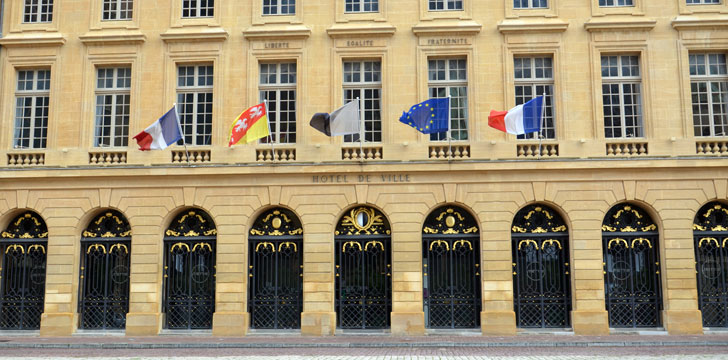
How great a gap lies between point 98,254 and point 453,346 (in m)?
11.8

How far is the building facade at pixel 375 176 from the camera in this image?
75.3 feet

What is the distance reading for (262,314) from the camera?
77.2ft

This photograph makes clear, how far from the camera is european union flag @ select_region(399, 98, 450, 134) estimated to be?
72.6 ft

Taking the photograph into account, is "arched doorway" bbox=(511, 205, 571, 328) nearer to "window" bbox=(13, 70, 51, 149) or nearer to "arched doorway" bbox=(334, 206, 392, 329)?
"arched doorway" bbox=(334, 206, 392, 329)

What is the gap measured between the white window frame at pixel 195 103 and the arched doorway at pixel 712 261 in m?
15.5

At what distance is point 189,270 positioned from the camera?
78.4 ft

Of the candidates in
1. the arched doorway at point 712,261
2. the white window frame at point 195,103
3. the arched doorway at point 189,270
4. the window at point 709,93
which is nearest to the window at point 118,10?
the white window frame at point 195,103

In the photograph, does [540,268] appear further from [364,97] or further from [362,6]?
[362,6]

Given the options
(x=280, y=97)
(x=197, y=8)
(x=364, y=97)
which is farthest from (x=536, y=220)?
(x=197, y=8)

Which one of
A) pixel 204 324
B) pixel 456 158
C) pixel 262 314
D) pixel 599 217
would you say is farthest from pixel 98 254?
pixel 599 217

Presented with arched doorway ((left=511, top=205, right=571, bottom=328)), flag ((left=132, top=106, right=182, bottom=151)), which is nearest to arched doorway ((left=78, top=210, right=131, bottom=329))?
flag ((left=132, top=106, right=182, bottom=151))

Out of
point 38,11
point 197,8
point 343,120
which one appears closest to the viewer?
point 343,120

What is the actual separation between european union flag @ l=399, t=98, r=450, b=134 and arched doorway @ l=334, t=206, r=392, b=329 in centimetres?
324

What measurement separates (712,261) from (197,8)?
59.3ft
